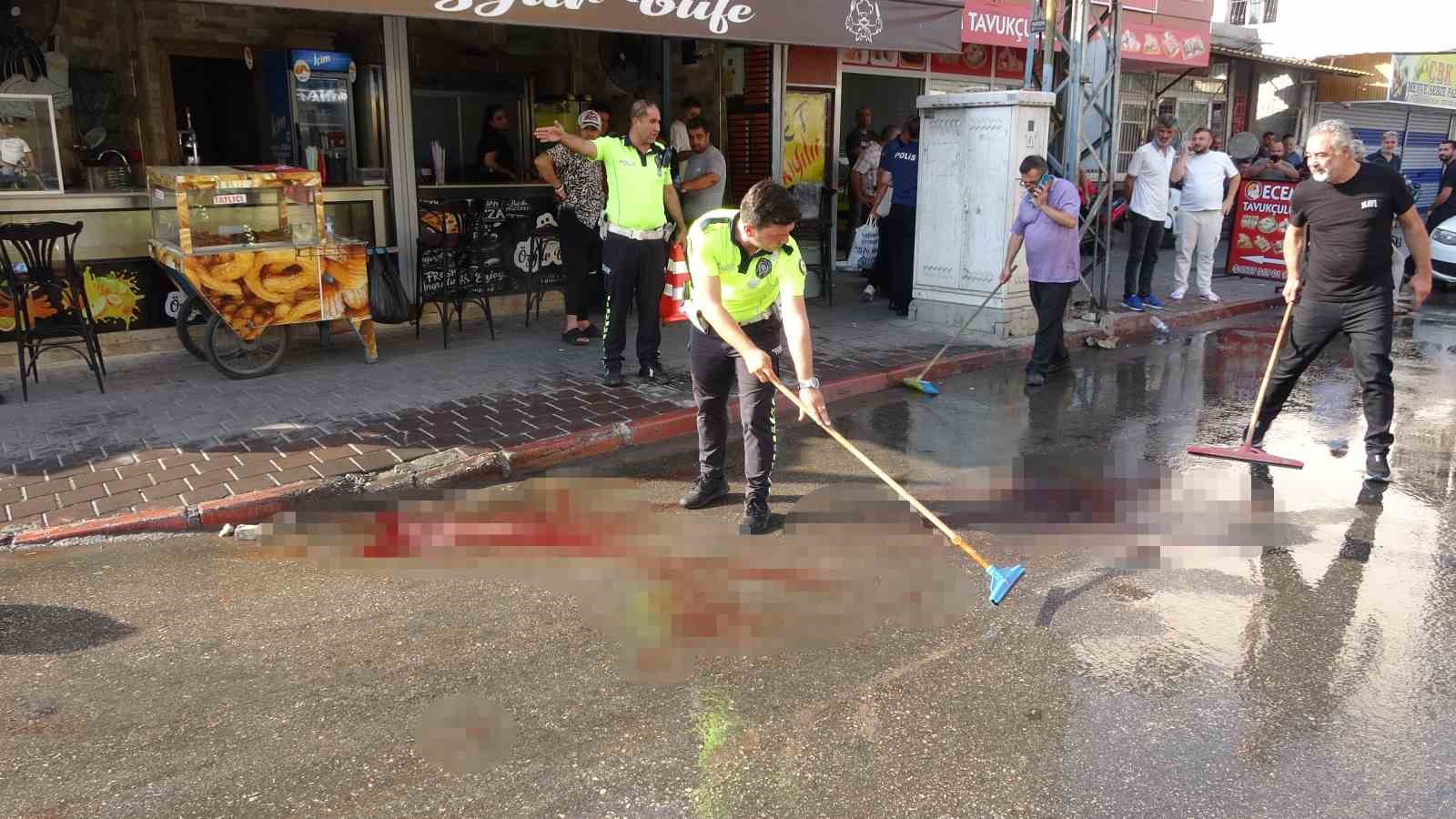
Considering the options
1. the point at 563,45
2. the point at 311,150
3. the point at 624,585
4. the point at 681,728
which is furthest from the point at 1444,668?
the point at 563,45

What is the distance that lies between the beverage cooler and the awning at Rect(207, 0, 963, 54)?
4.29 ft

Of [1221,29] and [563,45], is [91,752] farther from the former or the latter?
[1221,29]

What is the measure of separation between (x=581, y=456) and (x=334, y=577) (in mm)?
2032

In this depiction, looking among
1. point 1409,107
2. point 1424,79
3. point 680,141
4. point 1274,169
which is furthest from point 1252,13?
point 680,141

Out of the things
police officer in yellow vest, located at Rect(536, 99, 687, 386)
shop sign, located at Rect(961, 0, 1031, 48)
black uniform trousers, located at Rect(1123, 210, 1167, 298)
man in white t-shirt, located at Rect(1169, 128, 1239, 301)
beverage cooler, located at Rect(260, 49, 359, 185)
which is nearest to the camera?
police officer in yellow vest, located at Rect(536, 99, 687, 386)

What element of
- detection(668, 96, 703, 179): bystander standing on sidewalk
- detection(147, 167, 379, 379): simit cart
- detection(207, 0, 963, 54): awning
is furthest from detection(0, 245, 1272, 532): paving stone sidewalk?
detection(207, 0, 963, 54): awning

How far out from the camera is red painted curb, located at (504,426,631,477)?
6175mm

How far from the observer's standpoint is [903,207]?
10.6 meters

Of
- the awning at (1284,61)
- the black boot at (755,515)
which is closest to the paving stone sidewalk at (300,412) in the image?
the black boot at (755,515)

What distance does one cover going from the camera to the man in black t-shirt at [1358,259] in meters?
5.76

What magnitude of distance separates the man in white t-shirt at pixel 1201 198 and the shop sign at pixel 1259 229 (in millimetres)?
1545

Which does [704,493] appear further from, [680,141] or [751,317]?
[680,141]

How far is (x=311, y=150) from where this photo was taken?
8.91m

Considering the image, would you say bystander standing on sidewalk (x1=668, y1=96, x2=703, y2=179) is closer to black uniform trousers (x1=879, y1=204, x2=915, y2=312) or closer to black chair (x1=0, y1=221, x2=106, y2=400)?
black uniform trousers (x1=879, y1=204, x2=915, y2=312)
